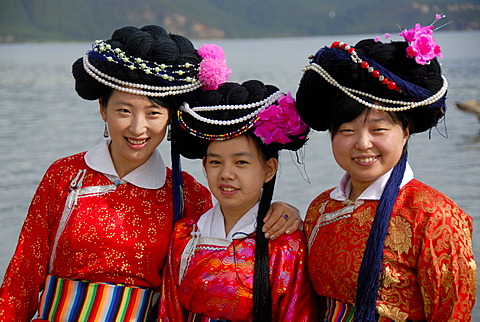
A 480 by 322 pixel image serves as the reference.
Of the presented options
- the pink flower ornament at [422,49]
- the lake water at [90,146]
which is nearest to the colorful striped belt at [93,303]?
the lake water at [90,146]

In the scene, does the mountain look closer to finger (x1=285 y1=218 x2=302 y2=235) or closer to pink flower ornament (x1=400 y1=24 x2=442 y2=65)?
finger (x1=285 y1=218 x2=302 y2=235)

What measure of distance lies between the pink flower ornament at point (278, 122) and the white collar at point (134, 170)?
0.58 metres

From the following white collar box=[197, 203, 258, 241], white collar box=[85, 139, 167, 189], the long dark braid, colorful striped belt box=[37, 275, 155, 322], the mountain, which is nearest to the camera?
the long dark braid

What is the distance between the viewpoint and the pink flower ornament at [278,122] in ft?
8.66

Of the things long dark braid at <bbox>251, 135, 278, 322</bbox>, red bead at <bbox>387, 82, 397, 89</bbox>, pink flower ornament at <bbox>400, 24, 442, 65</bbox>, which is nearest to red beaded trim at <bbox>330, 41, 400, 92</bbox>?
red bead at <bbox>387, 82, 397, 89</bbox>

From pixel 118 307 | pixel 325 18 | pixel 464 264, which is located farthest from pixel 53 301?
pixel 325 18

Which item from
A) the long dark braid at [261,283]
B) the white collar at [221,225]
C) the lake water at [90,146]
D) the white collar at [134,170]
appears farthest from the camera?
the lake water at [90,146]

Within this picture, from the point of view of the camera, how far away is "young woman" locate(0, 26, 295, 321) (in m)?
2.81

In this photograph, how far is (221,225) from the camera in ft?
9.18

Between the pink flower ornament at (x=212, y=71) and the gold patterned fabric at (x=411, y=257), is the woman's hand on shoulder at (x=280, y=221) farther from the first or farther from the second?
the pink flower ornament at (x=212, y=71)

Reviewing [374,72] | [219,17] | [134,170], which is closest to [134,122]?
[134,170]

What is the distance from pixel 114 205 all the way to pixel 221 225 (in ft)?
1.54

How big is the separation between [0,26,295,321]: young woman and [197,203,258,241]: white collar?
10 centimetres

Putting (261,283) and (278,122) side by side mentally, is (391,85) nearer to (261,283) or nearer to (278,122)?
(278,122)
